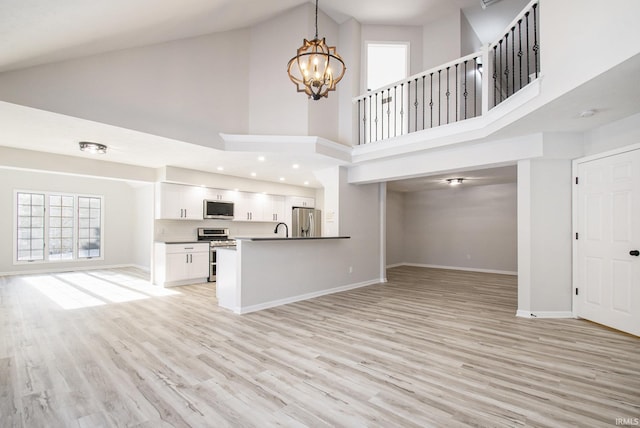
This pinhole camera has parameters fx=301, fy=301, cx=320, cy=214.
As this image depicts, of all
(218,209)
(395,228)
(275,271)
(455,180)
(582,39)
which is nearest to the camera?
(582,39)

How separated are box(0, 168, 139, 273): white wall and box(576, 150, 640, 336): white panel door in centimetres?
993

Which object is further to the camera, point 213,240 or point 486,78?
point 213,240

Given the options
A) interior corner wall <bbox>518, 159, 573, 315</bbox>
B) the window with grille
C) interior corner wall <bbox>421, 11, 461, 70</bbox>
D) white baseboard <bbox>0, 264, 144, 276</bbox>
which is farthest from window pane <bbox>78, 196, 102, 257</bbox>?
interior corner wall <bbox>518, 159, 573, 315</bbox>

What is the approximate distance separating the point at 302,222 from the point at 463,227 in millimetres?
4881

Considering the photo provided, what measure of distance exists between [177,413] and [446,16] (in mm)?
7564

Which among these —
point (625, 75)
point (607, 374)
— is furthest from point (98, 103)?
point (607, 374)

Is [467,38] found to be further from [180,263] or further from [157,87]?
[180,263]

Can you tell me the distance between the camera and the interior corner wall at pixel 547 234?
13.8 ft

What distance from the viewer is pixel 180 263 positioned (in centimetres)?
639

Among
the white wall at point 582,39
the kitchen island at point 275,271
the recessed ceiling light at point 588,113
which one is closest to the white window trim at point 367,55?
the kitchen island at point 275,271

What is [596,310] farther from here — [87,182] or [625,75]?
[87,182]

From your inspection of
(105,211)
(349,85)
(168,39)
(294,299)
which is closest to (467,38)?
(349,85)

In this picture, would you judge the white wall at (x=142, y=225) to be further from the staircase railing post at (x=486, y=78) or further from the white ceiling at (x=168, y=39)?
the staircase railing post at (x=486, y=78)

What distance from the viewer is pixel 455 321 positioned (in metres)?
4.04
